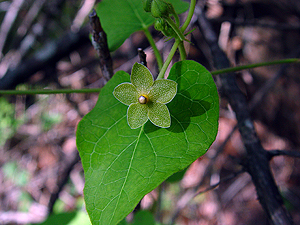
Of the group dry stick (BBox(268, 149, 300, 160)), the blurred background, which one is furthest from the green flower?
the blurred background

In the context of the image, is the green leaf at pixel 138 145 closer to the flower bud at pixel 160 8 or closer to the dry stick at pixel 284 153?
the flower bud at pixel 160 8

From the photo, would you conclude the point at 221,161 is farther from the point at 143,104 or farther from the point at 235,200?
the point at 143,104

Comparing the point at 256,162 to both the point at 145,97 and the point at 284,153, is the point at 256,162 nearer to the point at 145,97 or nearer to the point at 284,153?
the point at 284,153

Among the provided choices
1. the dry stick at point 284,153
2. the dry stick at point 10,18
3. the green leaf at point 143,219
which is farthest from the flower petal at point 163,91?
the dry stick at point 10,18

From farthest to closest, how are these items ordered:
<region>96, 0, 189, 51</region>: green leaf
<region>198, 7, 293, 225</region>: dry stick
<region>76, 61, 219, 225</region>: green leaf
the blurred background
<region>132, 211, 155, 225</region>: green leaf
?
the blurred background
<region>132, 211, 155, 225</region>: green leaf
<region>96, 0, 189, 51</region>: green leaf
<region>198, 7, 293, 225</region>: dry stick
<region>76, 61, 219, 225</region>: green leaf

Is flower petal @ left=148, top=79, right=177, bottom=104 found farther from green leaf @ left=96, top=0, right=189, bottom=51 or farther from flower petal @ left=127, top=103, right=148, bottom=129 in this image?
green leaf @ left=96, top=0, right=189, bottom=51

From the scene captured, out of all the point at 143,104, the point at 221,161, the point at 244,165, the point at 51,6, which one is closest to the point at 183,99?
the point at 143,104
